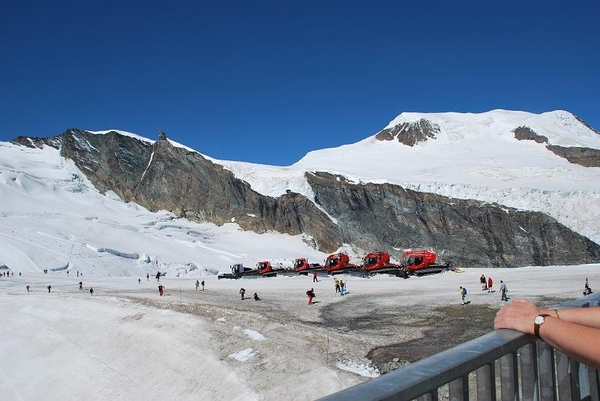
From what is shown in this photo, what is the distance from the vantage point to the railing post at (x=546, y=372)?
101 inches

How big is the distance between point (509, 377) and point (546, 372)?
274mm

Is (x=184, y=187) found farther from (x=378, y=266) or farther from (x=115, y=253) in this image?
(x=378, y=266)

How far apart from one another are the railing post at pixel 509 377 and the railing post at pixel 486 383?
0.14 metres

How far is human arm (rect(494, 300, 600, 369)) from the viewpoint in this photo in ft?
7.32

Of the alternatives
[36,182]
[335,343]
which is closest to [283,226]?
[36,182]

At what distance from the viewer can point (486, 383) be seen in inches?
92.8

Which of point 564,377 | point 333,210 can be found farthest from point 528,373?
point 333,210

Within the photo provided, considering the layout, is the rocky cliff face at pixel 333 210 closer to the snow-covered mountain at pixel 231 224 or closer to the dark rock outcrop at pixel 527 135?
the snow-covered mountain at pixel 231 224

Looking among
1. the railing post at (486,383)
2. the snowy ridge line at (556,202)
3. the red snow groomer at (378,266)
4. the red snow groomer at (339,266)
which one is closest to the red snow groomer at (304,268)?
Answer: the red snow groomer at (339,266)

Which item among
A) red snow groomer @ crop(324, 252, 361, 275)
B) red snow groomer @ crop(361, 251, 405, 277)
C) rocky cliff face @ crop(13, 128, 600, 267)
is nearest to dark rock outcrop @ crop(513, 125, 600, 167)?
rocky cliff face @ crop(13, 128, 600, 267)

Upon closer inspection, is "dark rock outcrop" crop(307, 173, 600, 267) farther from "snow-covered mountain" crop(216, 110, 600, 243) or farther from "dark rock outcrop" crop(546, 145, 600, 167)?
"dark rock outcrop" crop(546, 145, 600, 167)

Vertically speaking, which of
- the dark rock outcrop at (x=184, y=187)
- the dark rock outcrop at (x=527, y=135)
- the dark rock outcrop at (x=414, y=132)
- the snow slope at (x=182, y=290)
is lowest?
the snow slope at (x=182, y=290)

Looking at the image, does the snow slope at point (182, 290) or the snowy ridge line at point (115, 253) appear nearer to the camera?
the snow slope at point (182, 290)

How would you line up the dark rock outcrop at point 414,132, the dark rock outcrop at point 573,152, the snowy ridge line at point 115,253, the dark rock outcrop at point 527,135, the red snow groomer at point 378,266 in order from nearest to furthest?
the red snow groomer at point 378,266 < the snowy ridge line at point 115,253 < the dark rock outcrop at point 573,152 < the dark rock outcrop at point 527,135 < the dark rock outcrop at point 414,132
